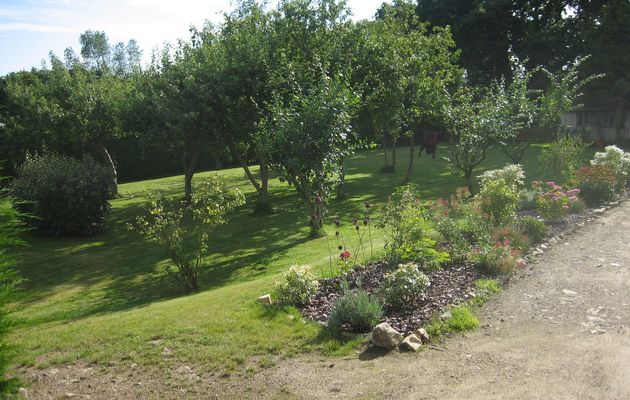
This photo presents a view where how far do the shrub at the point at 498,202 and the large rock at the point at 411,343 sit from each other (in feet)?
15.1

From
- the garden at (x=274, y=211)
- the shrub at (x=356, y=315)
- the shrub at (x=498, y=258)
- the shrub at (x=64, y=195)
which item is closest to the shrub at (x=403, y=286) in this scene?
the garden at (x=274, y=211)

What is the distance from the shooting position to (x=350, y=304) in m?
6.34

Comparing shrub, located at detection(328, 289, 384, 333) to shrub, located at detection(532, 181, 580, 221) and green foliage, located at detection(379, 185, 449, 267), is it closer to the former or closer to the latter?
green foliage, located at detection(379, 185, 449, 267)

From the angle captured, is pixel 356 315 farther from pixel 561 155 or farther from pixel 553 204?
pixel 561 155

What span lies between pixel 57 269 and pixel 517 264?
34.7 ft

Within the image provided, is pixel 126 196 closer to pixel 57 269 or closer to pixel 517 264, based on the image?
pixel 57 269

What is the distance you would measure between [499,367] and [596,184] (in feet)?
30.0

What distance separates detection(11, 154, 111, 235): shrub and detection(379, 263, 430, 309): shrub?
1211 cm

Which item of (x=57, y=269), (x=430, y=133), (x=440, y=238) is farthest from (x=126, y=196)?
(x=440, y=238)

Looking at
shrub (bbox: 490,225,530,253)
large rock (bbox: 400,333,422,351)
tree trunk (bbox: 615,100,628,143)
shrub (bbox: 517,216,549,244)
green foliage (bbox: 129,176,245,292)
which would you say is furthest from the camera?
tree trunk (bbox: 615,100,628,143)

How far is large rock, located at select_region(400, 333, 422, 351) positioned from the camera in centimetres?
574

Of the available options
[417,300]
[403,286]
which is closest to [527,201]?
[417,300]

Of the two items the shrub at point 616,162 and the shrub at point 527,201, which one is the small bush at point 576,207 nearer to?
the shrub at point 527,201

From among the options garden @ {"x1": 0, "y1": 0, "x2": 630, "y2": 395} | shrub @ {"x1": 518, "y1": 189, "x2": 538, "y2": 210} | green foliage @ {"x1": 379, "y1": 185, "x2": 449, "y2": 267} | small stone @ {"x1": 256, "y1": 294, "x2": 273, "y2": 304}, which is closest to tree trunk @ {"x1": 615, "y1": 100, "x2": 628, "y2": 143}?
garden @ {"x1": 0, "y1": 0, "x2": 630, "y2": 395}
